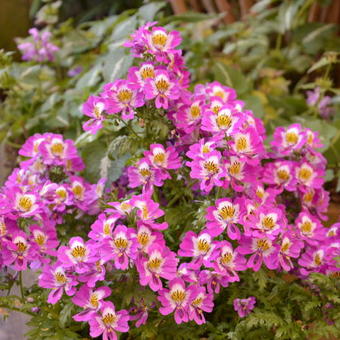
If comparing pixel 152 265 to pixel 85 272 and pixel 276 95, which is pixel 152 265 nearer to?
pixel 85 272

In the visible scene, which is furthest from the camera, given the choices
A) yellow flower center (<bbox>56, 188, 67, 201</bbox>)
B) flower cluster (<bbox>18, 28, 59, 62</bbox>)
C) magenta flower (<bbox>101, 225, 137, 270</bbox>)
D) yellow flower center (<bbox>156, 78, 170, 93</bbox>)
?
flower cluster (<bbox>18, 28, 59, 62</bbox>)

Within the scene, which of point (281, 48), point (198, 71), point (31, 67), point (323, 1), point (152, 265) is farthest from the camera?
point (281, 48)

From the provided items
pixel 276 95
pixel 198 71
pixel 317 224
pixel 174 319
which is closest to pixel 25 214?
pixel 174 319

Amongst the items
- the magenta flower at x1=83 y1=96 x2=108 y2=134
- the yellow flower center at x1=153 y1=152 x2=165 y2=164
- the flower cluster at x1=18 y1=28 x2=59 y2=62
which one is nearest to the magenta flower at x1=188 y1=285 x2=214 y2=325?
the yellow flower center at x1=153 y1=152 x2=165 y2=164

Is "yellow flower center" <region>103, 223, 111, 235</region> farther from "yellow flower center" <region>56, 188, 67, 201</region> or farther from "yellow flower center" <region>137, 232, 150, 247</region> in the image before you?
"yellow flower center" <region>56, 188, 67, 201</region>

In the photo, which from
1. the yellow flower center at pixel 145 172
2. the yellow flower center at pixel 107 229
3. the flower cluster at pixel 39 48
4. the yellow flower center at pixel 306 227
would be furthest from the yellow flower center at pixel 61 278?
the flower cluster at pixel 39 48

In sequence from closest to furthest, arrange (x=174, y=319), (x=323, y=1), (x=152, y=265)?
Result: (x=152, y=265) → (x=174, y=319) → (x=323, y=1)

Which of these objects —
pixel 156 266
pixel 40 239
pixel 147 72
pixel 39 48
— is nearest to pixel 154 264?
pixel 156 266
